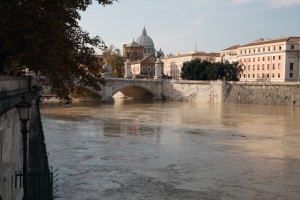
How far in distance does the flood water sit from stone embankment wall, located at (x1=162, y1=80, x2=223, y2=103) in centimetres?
3109

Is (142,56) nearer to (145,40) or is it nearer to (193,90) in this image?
(145,40)

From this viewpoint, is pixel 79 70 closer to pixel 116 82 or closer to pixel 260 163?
pixel 260 163

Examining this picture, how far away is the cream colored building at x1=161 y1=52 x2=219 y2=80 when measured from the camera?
101m

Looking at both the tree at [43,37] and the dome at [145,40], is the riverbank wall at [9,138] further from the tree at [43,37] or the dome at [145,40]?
the dome at [145,40]

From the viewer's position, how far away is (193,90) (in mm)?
62031

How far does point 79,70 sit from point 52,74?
1361 millimetres

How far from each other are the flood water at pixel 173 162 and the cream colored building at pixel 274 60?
1751 inches

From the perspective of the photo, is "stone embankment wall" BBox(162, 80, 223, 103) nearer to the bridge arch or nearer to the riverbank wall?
the bridge arch

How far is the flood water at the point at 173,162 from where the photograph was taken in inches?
498

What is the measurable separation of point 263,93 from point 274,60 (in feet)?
59.0

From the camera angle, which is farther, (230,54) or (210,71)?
(230,54)

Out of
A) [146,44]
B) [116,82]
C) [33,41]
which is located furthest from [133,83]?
[146,44]

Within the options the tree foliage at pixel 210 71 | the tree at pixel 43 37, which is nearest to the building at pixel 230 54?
the tree foliage at pixel 210 71

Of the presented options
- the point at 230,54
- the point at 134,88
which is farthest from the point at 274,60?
the point at 134,88
